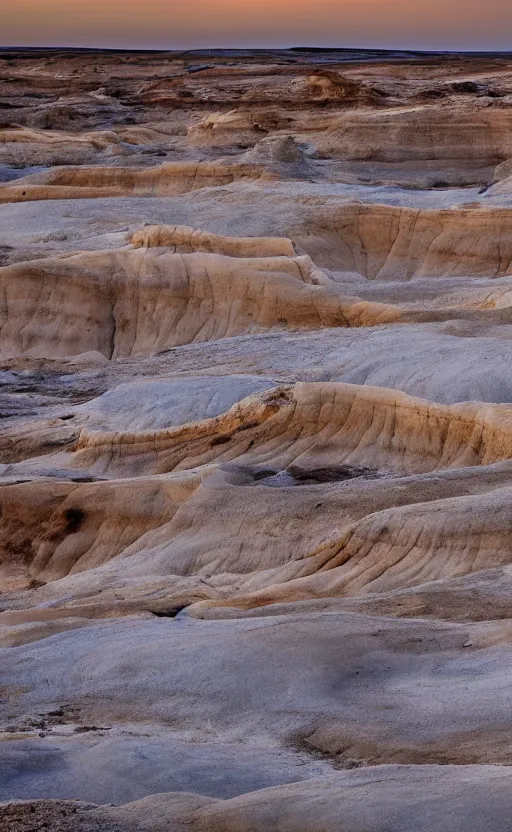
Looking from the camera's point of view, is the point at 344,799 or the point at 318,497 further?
the point at 318,497

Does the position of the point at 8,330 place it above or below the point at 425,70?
below

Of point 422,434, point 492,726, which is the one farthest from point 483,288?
point 492,726

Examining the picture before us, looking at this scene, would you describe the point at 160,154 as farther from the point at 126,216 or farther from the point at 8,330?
the point at 8,330

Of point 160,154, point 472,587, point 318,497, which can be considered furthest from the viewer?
point 160,154

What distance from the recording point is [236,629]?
6.75m

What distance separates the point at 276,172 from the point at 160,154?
7474 millimetres

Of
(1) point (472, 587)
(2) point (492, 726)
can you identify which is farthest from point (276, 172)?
(2) point (492, 726)

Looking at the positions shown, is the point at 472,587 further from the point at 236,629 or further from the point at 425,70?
the point at 425,70

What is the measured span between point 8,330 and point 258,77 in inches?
1600

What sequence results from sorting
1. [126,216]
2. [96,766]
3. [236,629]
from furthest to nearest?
[126,216] < [236,629] < [96,766]

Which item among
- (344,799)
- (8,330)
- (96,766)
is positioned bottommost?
(8,330)

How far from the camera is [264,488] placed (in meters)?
10.7

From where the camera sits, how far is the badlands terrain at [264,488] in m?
5.18

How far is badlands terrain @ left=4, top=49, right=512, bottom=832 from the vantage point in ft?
17.0
